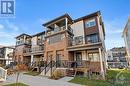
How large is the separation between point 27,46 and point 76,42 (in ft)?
59.7

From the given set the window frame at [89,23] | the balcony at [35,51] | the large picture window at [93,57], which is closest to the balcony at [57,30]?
the window frame at [89,23]

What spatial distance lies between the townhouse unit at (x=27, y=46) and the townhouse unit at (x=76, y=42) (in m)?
6.91

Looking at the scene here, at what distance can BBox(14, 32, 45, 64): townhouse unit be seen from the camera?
97.8 feet

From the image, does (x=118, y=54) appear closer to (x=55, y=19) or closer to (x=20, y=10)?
(x=55, y=19)

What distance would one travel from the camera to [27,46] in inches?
1308

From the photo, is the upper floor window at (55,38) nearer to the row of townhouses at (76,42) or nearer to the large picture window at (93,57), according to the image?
the row of townhouses at (76,42)

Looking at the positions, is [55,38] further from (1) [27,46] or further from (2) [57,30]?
(1) [27,46]

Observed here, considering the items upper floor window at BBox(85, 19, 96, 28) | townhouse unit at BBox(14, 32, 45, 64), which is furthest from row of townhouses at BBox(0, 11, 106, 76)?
townhouse unit at BBox(14, 32, 45, 64)

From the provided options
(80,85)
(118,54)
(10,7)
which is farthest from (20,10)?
(118,54)

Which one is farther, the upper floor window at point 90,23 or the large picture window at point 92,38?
the upper floor window at point 90,23

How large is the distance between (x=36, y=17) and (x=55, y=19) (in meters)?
4.02

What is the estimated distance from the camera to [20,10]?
19500 mm

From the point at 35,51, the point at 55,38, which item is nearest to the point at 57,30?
the point at 55,38

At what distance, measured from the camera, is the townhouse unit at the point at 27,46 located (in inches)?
1174
